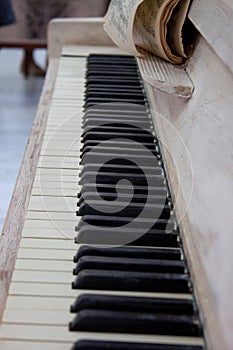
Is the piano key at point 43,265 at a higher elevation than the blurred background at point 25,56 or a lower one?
higher

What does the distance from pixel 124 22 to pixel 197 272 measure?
0.93 m

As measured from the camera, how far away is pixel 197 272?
86 cm

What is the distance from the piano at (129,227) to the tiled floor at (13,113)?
117cm

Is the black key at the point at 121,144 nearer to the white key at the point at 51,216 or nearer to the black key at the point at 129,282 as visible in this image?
the white key at the point at 51,216

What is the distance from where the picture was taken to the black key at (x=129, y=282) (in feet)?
2.85

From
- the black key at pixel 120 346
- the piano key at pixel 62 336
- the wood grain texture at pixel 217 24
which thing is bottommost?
the piano key at pixel 62 336

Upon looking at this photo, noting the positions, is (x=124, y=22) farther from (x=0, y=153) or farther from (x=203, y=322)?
(x=0, y=153)

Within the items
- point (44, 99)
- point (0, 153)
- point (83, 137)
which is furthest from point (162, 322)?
point (0, 153)

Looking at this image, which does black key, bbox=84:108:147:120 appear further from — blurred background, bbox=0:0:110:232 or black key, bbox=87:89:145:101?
blurred background, bbox=0:0:110:232

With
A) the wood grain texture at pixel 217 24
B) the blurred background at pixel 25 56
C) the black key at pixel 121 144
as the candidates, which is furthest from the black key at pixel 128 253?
the blurred background at pixel 25 56

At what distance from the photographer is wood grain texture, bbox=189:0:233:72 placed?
1026mm

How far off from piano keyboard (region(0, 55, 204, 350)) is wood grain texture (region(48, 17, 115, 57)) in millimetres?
825

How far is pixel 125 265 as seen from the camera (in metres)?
0.91

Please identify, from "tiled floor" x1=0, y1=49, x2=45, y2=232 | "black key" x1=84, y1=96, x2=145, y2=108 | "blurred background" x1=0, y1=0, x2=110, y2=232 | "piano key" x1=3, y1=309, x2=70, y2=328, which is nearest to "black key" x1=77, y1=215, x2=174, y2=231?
"piano key" x1=3, y1=309, x2=70, y2=328
